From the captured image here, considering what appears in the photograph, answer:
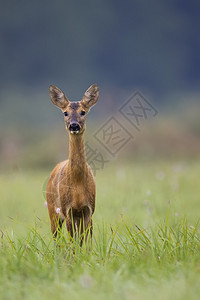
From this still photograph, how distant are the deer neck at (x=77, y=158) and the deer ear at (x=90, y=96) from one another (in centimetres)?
50

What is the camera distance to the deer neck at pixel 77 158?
17.8 feet

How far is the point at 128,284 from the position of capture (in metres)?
3.85

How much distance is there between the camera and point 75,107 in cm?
563

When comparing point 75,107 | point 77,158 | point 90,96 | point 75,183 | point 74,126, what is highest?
point 90,96

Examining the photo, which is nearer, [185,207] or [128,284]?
[128,284]

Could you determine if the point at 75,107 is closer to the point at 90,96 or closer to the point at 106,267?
the point at 90,96

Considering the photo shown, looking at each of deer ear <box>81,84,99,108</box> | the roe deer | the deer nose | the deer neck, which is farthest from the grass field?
deer ear <box>81,84,99,108</box>

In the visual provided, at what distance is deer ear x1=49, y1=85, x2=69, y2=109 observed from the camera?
19.2ft

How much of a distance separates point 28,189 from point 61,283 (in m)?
7.92

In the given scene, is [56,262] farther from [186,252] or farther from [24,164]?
[24,164]

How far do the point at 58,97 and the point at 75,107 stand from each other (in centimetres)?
38

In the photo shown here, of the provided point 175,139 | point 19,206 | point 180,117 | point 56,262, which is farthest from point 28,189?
point 180,117

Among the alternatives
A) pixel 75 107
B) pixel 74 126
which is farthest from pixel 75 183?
pixel 75 107

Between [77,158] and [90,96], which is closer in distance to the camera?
[77,158]
